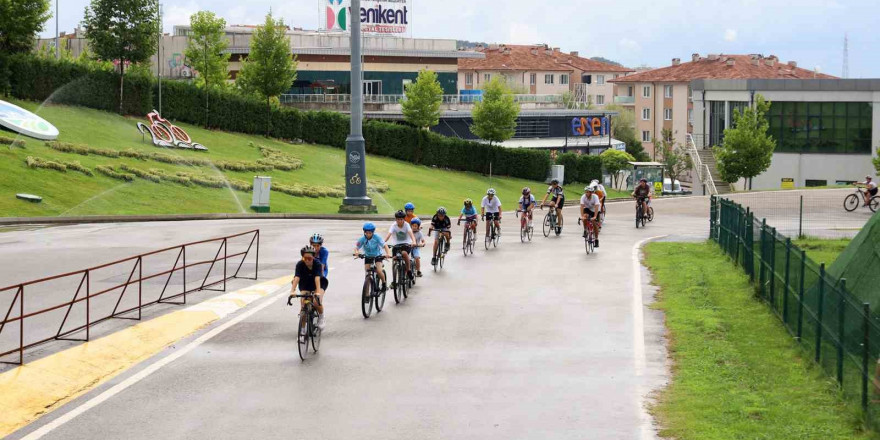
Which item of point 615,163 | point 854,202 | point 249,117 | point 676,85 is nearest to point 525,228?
point 854,202

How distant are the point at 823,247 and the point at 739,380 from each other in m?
19.6

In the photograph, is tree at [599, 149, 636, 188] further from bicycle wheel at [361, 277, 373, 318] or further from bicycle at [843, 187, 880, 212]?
bicycle wheel at [361, 277, 373, 318]

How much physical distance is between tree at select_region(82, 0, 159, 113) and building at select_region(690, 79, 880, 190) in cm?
4184

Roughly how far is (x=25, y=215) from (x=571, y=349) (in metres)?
25.2

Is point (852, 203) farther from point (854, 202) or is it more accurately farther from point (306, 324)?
point (306, 324)

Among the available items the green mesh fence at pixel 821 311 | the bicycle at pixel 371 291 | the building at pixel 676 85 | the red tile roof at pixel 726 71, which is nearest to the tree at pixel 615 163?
the red tile roof at pixel 726 71

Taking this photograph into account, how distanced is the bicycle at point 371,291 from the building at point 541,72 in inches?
4269

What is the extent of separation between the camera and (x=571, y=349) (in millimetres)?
16281

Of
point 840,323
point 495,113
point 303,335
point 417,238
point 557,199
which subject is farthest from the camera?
point 495,113

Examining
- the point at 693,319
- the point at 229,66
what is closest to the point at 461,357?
the point at 693,319

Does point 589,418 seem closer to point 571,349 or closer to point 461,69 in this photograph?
point 571,349

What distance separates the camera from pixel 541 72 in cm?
14012

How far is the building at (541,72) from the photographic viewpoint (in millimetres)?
134375

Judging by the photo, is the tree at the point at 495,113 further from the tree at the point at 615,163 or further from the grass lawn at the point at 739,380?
the grass lawn at the point at 739,380
